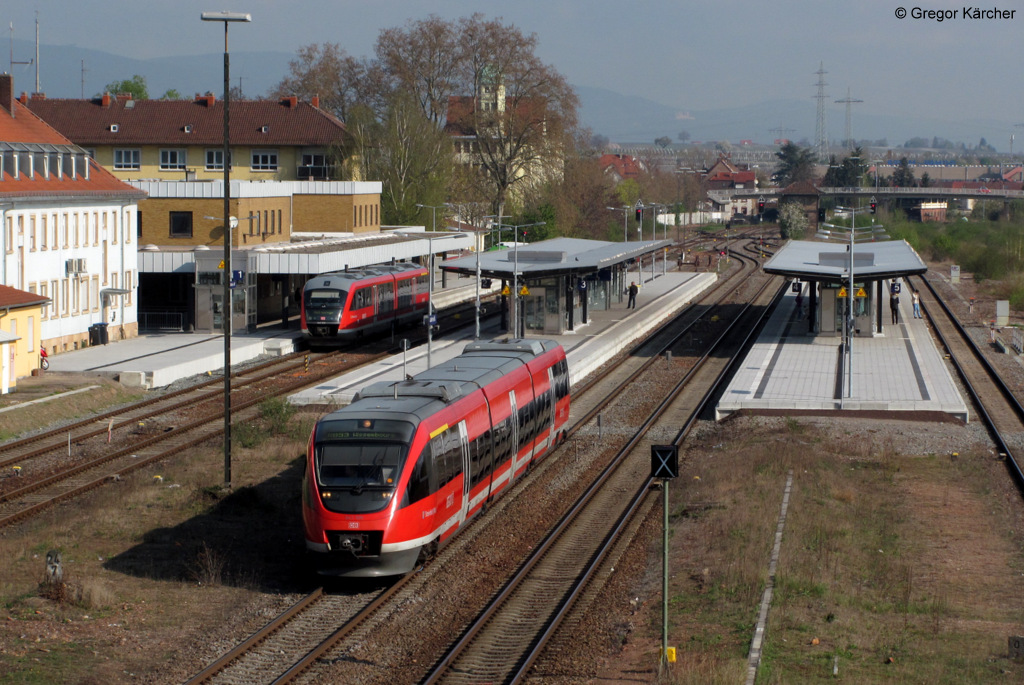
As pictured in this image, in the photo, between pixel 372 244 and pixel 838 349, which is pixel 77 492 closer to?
pixel 838 349

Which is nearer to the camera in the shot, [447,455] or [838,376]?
[447,455]

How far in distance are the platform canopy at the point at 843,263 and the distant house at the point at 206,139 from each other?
101ft

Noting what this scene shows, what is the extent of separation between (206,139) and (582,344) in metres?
39.3

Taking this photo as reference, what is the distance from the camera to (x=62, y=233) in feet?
139

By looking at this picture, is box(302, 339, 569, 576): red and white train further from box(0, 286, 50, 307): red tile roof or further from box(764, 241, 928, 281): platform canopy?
box(764, 241, 928, 281): platform canopy

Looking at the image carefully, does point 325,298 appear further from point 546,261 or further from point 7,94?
point 7,94

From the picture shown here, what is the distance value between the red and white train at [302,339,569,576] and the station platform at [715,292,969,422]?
519 inches

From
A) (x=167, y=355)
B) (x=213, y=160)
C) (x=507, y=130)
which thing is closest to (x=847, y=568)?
(x=167, y=355)

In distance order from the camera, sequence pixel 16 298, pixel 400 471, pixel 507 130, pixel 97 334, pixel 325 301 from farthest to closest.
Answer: pixel 507 130, pixel 325 301, pixel 97 334, pixel 16 298, pixel 400 471

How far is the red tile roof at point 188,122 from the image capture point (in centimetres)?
7725

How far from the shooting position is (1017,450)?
2833cm

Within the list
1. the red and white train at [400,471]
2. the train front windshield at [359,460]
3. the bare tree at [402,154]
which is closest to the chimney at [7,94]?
the red and white train at [400,471]

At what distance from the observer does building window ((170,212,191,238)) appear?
171ft

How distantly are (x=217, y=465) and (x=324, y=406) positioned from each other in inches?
295
